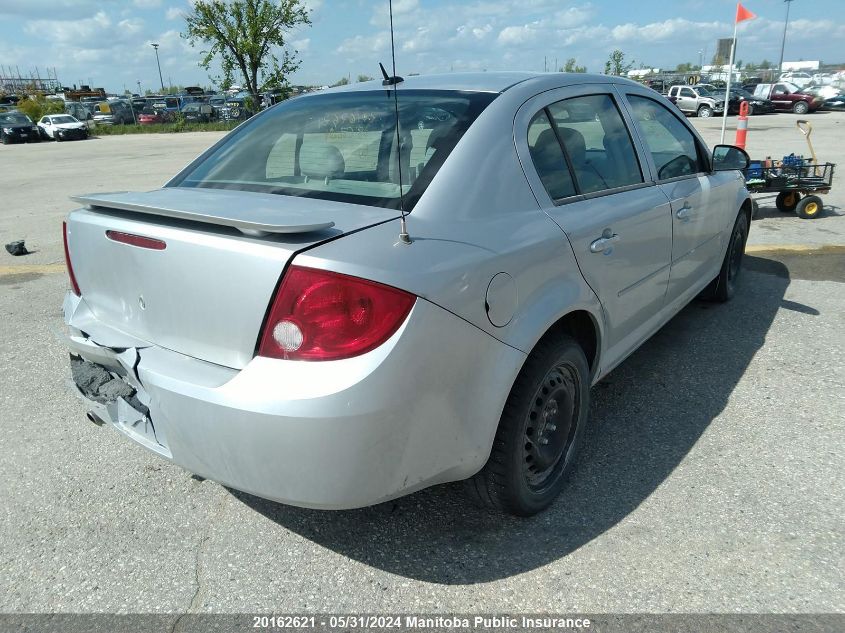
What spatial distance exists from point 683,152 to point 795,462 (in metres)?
1.93

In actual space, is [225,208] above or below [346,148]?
below

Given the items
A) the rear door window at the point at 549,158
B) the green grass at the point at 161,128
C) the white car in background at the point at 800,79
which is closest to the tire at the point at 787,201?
the rear door window at the point at 549,158

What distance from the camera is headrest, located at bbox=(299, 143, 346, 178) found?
8.52ft

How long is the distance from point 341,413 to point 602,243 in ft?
4.78

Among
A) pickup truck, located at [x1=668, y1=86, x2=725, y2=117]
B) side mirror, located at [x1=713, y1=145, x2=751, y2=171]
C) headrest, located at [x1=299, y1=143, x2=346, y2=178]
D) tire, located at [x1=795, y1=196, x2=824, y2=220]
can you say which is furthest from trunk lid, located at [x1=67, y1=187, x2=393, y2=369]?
pickup truck, located at [x1=668, y1=86, x2=725, y2=117]

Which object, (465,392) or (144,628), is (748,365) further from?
(144,628)

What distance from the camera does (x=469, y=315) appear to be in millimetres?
1991

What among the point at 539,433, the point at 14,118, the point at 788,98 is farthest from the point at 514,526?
the point at 14,118

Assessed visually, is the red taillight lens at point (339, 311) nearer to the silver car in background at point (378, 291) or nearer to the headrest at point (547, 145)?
the silver car in background at point (378, 291)

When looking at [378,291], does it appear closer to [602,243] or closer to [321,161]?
[321,161]

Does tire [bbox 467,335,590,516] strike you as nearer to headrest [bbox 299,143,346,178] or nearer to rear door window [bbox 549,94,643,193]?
rear door window [bbox 549,94,643,193]

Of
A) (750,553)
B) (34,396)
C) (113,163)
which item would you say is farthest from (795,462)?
(113,163)

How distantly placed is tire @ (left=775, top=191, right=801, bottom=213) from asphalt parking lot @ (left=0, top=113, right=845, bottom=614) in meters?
5.05

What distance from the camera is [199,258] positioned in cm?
199
